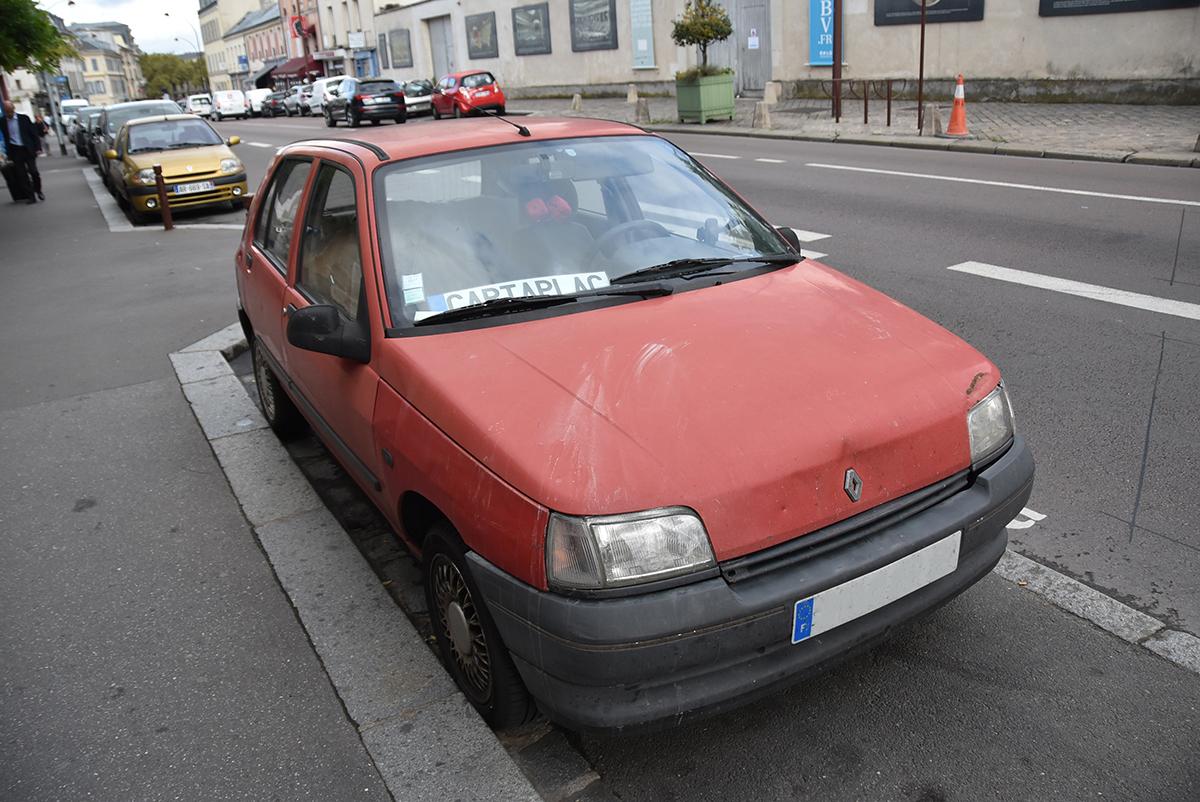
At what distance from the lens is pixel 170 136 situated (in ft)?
52.2

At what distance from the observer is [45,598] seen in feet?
12.7

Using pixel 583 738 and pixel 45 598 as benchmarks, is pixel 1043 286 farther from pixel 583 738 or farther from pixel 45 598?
pixel 45 598

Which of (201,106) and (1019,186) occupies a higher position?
(201,106)

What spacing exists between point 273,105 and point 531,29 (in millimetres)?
23613

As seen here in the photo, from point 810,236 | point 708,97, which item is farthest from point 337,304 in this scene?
point 708,97

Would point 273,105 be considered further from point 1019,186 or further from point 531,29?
point 1019,186

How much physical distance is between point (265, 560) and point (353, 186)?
1.59 metres

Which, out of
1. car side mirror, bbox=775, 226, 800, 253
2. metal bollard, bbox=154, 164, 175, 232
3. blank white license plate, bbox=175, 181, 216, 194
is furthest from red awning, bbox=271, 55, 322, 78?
car side mirror, bbox=775, 226, 800, 253

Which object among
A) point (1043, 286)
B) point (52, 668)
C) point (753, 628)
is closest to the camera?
point (753, 628)

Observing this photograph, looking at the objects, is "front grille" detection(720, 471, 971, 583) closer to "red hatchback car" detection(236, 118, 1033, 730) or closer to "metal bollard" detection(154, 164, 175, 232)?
"red hatchback car" detection(236, 118, 1033, 730)

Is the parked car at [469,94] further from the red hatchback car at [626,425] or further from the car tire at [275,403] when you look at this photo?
the red hatchback car at [626,425]

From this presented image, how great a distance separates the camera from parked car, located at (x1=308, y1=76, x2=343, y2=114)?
155ft

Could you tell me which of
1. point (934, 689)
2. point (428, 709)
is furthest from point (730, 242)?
point (428, 709)

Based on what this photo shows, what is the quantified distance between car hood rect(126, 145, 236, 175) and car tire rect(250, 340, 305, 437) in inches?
407
